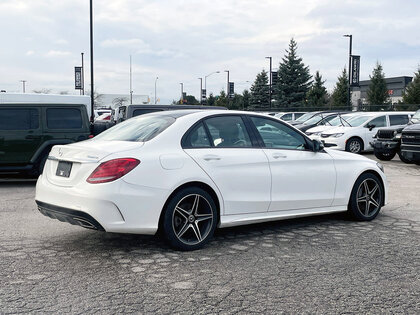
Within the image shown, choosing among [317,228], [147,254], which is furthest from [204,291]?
[317,228]

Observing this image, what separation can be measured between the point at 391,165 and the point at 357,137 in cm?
387

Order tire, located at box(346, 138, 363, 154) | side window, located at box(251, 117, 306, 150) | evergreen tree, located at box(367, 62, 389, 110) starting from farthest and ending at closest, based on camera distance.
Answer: evergreen tree, located at box(367, 62, 389, 110) < tire, located at box(346, 138, 363, 154) < side window, located at box(251, 117, 306, 150)

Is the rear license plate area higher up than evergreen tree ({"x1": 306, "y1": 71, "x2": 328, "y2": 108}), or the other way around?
evergreen tree ({"x1": 306, "y1": 71, "x2": 328, "y2": 108})

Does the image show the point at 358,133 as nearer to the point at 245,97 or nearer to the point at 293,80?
the point at 293,80

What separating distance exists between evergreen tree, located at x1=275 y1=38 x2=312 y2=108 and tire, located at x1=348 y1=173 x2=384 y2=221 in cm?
5413

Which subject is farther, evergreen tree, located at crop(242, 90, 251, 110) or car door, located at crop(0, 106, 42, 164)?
evergreen tree, located at crop(242, 90, 251, 110)

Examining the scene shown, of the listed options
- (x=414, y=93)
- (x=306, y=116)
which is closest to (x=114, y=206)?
(x=306, y=116)

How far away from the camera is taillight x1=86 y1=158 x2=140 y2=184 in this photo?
4887mm

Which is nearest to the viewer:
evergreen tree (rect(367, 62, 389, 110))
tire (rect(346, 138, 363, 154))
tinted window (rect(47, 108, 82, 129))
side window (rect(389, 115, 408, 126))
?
tinted window (rect(47, 108, 82, 129))

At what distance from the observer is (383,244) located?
562cm

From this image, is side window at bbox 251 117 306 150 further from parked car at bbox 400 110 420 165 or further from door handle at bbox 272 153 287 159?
parked car at bbox 400 110 420 165

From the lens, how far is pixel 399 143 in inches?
625

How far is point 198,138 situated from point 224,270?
1.58 metres

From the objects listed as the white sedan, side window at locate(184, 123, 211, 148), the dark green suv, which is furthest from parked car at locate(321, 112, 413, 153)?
side window at locate(184, 123, 211, 148)
